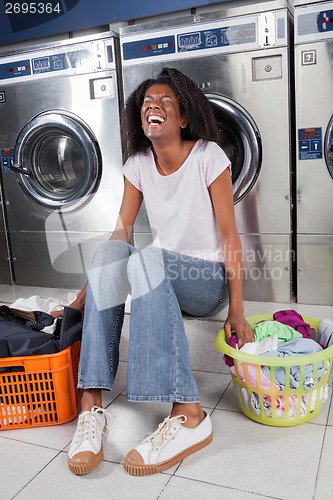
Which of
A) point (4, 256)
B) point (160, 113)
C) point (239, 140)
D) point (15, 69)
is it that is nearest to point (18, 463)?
point (160, 113)

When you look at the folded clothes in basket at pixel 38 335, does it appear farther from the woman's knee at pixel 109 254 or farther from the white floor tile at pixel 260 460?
the white floor tile at pixel 260 460

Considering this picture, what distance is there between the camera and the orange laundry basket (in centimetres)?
159

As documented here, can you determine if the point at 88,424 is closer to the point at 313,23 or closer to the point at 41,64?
the point at 313,23

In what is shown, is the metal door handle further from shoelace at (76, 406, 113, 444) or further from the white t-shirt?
shoelace at (76, 406, 113, 444)

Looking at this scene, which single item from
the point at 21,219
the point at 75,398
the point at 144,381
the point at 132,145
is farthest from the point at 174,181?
the point at 21,219

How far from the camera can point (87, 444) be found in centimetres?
141

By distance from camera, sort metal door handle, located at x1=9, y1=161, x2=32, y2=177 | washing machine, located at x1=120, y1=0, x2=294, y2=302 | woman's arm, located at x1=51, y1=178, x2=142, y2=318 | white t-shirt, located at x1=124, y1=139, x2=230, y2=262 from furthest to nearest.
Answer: metal door handle, located at x1=9, y1=161, x2=32, y2=177, washing machine, located at x1=120, y1=0, x2=294, y2=302, woman's arm, located at x1=51, y1=178, x2=142, y2=318, white t-shirt, located at x1=124, y1=139, x2=230, y2=262

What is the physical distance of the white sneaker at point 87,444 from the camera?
137 cm

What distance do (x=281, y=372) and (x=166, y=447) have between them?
1.28 feet

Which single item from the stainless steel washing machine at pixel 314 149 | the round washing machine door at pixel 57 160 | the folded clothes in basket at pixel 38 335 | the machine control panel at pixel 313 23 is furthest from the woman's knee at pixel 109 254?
the machine control panel at pixel 313 23

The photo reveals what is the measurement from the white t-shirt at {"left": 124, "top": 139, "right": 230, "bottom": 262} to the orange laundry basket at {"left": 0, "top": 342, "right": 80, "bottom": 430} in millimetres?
526

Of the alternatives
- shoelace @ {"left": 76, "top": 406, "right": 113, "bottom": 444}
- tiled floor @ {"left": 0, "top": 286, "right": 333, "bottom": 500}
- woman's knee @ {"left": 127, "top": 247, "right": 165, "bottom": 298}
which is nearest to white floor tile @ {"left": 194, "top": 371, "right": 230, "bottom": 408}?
tiled floor @ {"left": 0, "top": 286, "right": 333, "bottom": 500}

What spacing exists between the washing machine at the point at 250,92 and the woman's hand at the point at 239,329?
3.79 ft

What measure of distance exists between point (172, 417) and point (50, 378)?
0.43m
